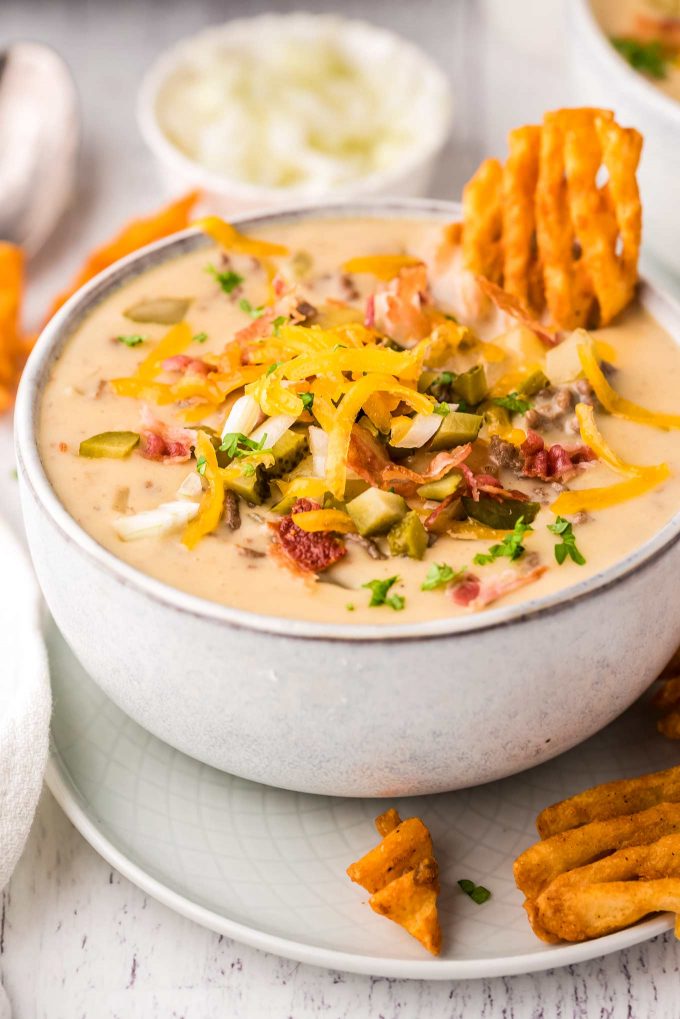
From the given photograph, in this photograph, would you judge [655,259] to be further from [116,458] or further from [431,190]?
[116,458]

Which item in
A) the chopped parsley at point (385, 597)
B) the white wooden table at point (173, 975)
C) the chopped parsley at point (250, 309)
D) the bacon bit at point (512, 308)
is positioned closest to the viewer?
the chopped parsley at point (385, 597)

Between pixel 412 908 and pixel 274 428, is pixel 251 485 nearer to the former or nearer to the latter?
pixel 274 428

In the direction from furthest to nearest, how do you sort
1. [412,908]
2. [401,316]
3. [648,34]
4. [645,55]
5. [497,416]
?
[648,34] → [645,55] → [401,316] → [497,416] → [412,908]

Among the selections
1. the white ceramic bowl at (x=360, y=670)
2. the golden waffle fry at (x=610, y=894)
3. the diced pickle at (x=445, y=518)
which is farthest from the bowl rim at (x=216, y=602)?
the golden waffle fry at (x=610, y=894)

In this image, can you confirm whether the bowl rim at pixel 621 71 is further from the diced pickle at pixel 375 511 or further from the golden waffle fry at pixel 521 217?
the diced pickle at pixel 375 511

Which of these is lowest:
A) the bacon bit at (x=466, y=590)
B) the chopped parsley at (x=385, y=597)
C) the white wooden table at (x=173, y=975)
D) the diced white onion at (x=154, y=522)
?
the white wooden table at (x=173, y=975)

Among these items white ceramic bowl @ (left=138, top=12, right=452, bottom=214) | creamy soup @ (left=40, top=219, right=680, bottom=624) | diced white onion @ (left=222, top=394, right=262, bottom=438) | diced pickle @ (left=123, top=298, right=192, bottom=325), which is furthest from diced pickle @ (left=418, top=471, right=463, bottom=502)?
white ceramic bowl @ (left=138, top=12, right=452, bottom=214)

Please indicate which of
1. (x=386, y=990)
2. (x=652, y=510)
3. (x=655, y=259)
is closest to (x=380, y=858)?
(x=386, y=990)

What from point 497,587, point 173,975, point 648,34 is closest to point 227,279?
point 497,587
